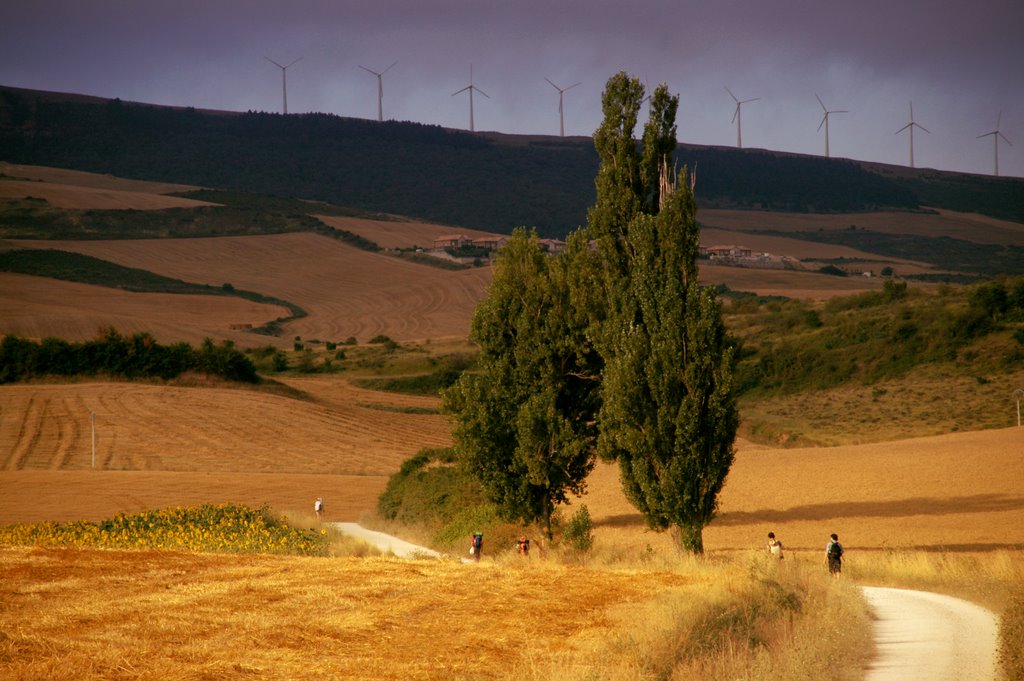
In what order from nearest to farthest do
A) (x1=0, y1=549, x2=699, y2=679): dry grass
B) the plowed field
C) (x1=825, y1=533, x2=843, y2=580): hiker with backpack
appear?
(x1=0, y1=549, x2=699, y2=679): dry grass → (x1=825, y1=533, x2=843, y2=580): hiker with backpack → the plowed field

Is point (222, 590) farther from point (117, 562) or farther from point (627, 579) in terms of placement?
point (627, 579)

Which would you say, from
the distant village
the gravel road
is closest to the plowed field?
the gravel road

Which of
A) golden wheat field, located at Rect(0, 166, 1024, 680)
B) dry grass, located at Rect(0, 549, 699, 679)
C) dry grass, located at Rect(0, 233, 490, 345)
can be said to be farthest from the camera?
dry grass, located at Rect(0, 233, 490, 345)

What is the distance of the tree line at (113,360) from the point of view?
72062 mm

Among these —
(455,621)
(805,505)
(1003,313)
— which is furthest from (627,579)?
(1003,313)

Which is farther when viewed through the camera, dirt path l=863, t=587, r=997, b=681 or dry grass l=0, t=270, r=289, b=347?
dry grass l=0, t=270, r=289, b=347

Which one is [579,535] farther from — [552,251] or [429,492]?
[552,251]

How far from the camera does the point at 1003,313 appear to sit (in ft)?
237

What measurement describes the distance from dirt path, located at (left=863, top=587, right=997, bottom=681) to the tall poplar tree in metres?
5.11

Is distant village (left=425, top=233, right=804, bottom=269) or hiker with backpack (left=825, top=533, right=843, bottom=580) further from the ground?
distant village (left=425, top=233, right=804, bottom=269)

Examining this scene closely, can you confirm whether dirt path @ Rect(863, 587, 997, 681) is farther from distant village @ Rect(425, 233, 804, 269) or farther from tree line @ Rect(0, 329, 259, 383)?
distant village @ Rect(425, 233, 804, 269)

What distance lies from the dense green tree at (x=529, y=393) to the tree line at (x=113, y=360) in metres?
47.3

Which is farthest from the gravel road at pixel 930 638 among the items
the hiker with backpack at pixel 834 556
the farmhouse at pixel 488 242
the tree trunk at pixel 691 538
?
the farmhouse at pixel 488 242

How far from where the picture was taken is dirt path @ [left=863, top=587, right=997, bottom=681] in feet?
44.5
